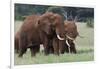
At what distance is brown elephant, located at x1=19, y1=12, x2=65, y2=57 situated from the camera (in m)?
2.29

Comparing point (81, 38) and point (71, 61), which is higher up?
point (81, 38)

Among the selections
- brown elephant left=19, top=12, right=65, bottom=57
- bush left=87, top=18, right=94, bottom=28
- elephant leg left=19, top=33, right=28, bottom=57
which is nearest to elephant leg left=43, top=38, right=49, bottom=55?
brown elephant left=19, top=12, right=65, bottom=57

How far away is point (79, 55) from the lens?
8.21ft

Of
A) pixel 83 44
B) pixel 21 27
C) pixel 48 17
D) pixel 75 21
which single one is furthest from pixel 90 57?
pixel 21 27

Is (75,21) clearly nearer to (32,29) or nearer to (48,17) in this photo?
(48,17)

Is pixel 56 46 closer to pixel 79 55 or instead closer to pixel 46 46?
pixel 46 46

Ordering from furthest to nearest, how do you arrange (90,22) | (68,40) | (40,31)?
(90,22) → (68,40) → (40,31)

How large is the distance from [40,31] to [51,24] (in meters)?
0.15

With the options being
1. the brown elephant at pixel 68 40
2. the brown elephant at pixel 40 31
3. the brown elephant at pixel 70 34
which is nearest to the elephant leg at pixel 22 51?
the brown elephant at pixel 40 31

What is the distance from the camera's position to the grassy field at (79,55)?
2.31 m

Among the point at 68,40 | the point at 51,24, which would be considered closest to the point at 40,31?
the point at 51,24

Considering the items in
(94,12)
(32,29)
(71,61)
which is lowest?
(71,61)

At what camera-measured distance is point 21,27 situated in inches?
89.4

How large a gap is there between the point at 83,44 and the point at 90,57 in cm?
19
